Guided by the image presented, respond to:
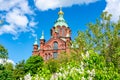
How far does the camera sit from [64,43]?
95.8 m

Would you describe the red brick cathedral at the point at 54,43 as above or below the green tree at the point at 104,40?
above

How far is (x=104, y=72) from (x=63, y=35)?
84420mm

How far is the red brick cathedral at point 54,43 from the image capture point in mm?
96125

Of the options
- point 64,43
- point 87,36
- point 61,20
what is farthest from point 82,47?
point 61,20

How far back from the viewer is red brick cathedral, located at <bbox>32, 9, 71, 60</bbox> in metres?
96.1

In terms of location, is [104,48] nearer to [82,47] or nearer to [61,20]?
[82,47]

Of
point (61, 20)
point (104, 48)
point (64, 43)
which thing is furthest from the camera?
point (61, 20)

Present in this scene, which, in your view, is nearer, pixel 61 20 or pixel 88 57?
pixel 88 57

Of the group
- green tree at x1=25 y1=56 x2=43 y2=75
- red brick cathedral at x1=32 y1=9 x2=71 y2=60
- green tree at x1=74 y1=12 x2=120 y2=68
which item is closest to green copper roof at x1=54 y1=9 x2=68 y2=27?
red brick cathedral at x1=32 y1=9 x2=71 y2=60

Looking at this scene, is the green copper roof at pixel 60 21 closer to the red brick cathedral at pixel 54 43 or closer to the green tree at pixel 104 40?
the red brick cathedral at pixel 54 43

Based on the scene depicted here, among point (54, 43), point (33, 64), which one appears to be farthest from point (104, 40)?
point (54, 43)

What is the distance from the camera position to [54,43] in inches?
3831

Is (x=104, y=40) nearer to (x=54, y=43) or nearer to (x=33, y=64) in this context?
(x=33, y=64)

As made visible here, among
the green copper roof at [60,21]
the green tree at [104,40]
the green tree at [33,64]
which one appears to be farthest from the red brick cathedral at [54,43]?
the green tree at [104,40]
